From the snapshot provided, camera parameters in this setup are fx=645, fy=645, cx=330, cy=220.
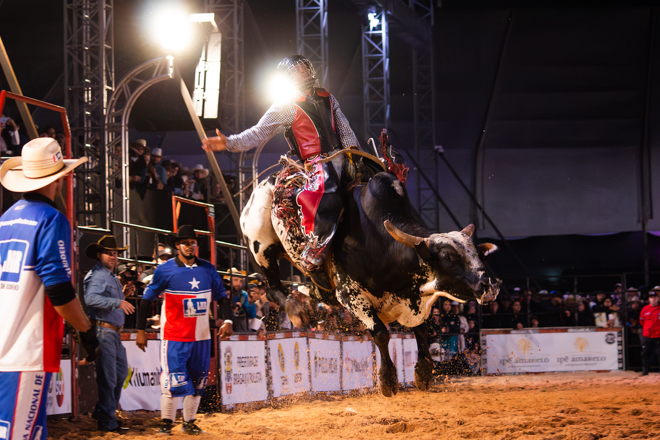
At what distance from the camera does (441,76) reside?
76.2 ft

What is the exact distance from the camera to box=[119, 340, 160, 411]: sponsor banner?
8320 mm

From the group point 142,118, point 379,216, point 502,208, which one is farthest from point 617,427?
point 502,208

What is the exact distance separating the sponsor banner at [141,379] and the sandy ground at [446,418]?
173mm

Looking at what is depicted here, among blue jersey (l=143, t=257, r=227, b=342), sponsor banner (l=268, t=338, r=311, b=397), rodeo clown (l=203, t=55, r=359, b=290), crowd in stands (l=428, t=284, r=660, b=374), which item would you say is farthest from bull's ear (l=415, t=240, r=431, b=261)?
crowd in stands (l=428, t=284, r=660, b=374)

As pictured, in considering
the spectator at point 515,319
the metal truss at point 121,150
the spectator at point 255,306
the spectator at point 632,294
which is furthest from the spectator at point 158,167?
the spectator at point 632,294

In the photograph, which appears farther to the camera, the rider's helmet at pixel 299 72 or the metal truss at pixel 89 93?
the metal truss at pixel 89 93

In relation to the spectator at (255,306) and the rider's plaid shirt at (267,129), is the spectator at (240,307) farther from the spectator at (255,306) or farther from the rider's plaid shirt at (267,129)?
the rider's plaid shirt at (267,129)

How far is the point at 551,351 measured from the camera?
54.5 ft

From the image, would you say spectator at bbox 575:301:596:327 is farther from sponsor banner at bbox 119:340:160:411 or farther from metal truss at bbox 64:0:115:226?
metal truss at bbox 64:0:115:226

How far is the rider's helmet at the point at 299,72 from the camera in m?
5.24

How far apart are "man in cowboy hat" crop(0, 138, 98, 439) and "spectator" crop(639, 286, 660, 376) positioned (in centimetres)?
1441

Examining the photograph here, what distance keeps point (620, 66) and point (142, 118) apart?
17.1 metres

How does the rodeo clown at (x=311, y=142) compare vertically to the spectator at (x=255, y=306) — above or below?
above

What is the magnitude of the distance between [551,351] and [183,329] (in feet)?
40.3
